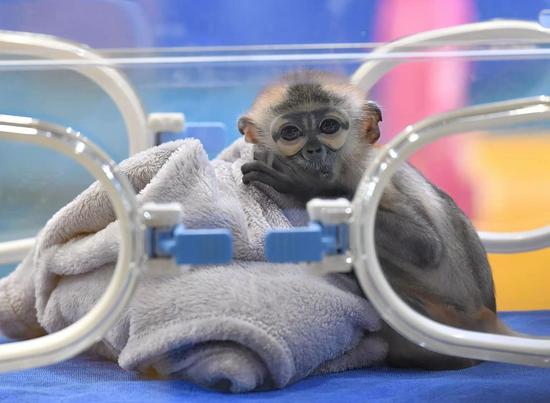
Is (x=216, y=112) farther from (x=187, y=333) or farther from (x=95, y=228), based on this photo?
(x=187, y=333)

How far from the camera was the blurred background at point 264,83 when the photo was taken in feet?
2.80

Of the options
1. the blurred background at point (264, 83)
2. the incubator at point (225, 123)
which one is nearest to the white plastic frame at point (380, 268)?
the incubator at point (225, 123)

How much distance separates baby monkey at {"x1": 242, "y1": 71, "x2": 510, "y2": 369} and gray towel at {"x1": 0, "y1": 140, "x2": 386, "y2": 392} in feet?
0.09

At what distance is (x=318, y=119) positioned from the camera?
0.86 m

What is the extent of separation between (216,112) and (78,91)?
156 millimetres

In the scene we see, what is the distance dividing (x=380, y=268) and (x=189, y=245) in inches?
6.4

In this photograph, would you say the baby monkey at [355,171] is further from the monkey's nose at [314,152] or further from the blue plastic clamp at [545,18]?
the blue plastic clamp at [545,18]

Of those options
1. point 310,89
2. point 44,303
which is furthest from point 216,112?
point 44,303

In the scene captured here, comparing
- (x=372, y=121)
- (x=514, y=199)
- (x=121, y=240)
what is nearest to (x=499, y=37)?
(x=514, y=199)

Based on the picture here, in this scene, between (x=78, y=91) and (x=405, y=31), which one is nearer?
(x=78, y=91)

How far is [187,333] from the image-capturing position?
747mm

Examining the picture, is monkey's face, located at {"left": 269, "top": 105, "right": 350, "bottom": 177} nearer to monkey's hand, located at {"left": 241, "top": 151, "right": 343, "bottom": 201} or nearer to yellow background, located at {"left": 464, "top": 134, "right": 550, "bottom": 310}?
monkey's hand, located at {"left": 241, "top": 151, "right": 343, "bottom": 201}

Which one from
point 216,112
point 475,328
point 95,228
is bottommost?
point 475,328

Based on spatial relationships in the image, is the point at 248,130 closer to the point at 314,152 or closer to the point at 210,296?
the point at 314,152
